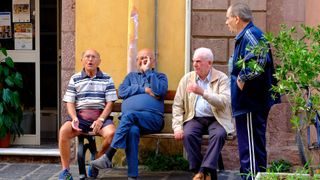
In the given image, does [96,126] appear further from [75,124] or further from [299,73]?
[299,73]

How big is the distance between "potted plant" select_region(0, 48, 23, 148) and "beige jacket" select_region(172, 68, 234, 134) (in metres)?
2.53

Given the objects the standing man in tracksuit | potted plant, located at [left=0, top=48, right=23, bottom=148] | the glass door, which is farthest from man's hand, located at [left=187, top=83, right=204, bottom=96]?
the glass door

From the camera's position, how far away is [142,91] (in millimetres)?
7684

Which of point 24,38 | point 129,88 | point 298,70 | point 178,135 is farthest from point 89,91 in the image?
point 298,70

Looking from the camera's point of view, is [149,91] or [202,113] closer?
[202,113]

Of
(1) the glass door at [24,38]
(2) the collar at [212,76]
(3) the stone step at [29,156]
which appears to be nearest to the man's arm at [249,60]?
(2) the collar at [212,76]

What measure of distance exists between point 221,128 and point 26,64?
12.2ft

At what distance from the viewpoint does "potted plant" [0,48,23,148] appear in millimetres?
8816

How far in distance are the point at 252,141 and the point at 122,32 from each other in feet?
8.73

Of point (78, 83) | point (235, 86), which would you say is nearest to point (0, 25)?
Result: point (78, 83)

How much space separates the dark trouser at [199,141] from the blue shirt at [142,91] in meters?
0.56

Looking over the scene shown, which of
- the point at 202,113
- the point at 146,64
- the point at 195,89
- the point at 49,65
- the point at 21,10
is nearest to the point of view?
the point at 195,89

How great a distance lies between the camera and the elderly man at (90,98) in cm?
755

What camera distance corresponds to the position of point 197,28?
8.13 meters
